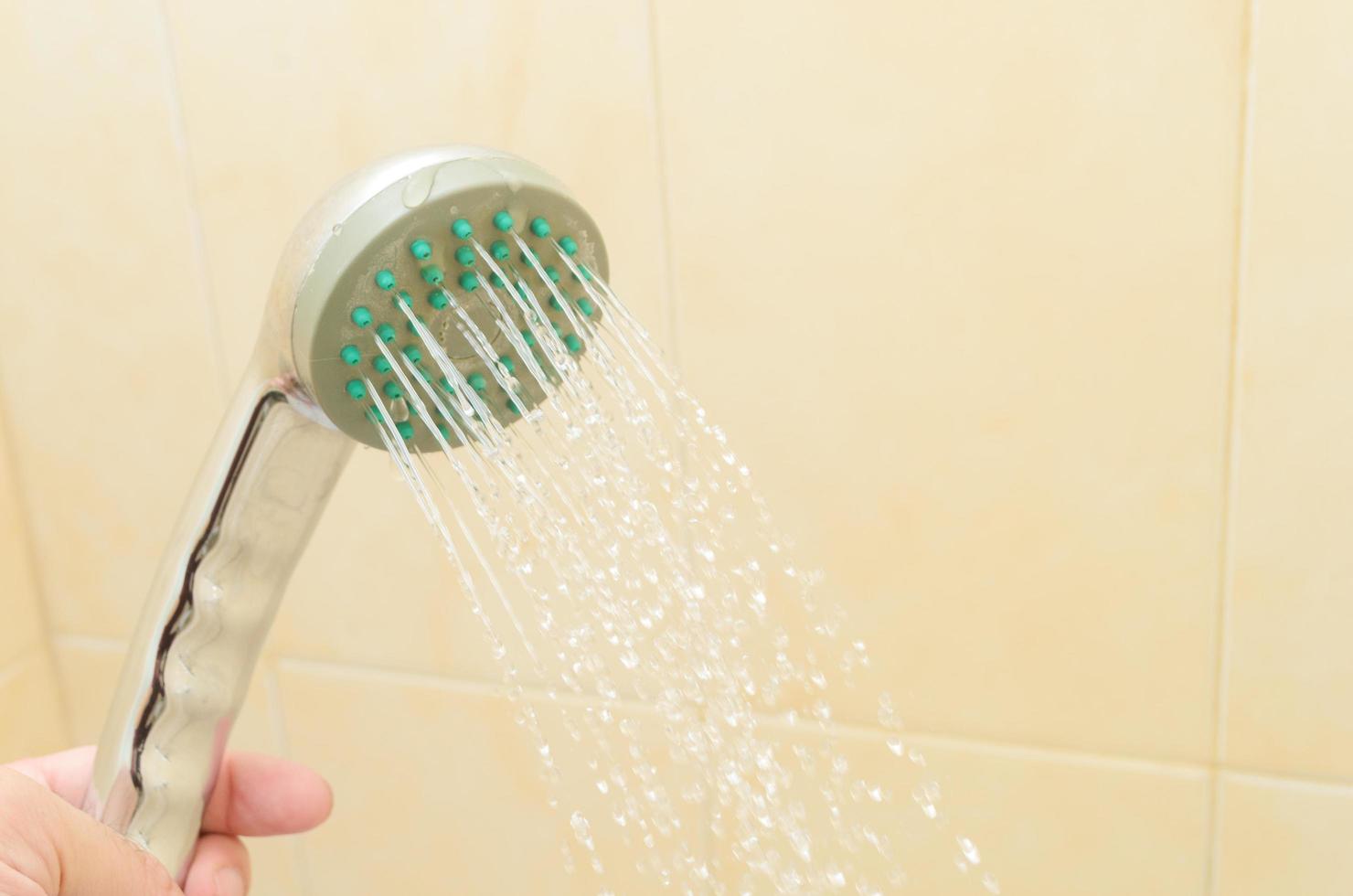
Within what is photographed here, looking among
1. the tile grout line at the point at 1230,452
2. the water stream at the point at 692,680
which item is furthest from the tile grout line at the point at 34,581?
the tile grout line at the point at 1230,452

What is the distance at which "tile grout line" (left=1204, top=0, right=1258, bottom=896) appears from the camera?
0.55 m

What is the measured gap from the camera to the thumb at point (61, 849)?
42 centimetres

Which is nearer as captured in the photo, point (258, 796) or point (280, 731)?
point (258, 796)

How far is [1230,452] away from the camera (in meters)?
0.59

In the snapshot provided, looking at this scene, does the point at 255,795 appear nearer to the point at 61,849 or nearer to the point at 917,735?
the point at 61,849

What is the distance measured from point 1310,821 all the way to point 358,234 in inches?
20.4

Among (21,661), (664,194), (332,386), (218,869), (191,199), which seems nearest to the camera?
(332,386)

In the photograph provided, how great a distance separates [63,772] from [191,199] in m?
0.33

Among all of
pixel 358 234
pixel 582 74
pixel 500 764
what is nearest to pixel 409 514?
pixel 500 764

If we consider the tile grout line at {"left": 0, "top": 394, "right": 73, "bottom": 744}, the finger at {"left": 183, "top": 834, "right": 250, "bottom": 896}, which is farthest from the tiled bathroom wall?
the finger at {"left": 183, "top": 834, "right": 250, "bottom": 896}

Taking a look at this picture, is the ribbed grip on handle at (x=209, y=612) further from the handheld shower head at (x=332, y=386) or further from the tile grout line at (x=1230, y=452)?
the tile grout line at (x=1230, y=452)

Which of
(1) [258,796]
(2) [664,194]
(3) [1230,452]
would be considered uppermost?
(2) [664,194]

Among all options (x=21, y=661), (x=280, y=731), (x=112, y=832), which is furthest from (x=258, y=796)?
(x=21, y=661)

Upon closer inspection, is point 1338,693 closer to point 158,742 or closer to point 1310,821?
point 1310,821
